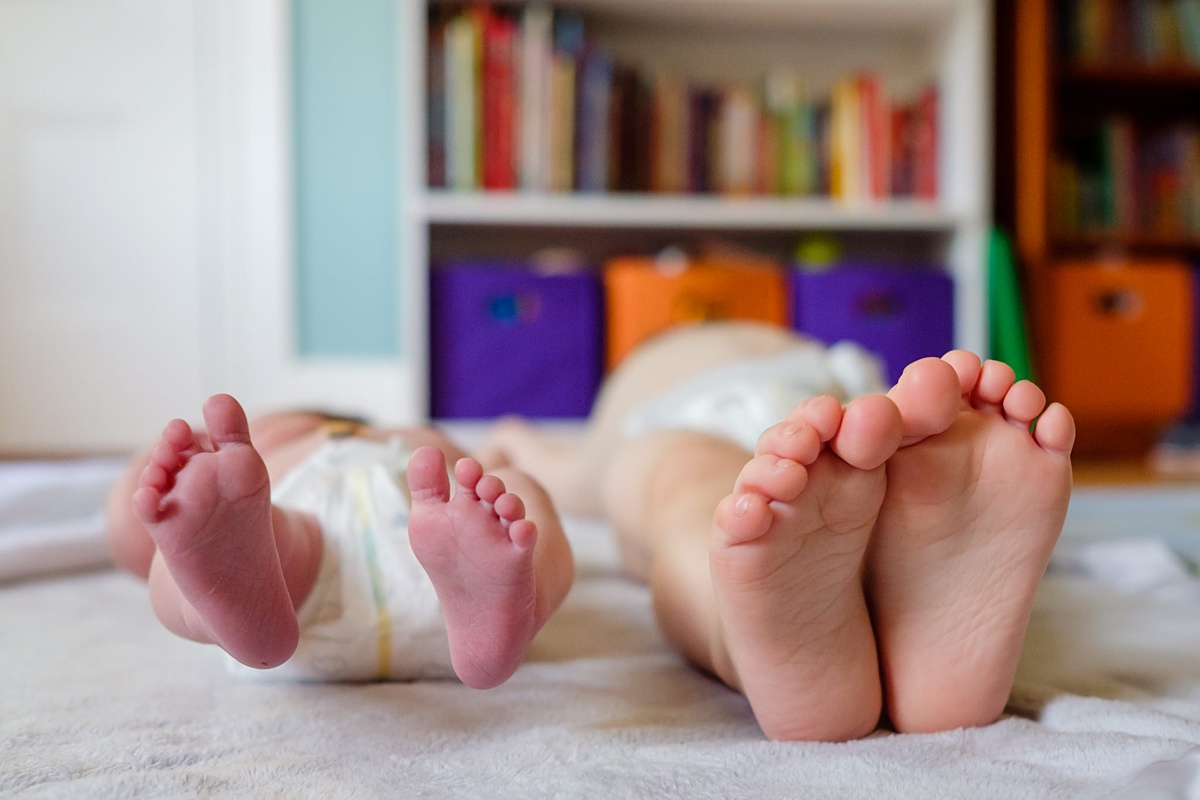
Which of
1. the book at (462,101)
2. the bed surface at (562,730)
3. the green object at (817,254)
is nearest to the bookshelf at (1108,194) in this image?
the green object at (817,254)

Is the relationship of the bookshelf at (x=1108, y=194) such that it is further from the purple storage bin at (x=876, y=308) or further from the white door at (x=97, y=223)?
the white door at (x=97, y=223)

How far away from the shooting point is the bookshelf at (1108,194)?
2.35 m

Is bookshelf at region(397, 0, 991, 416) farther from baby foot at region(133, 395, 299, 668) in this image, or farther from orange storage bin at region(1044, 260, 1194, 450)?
baby foot at region(133, 395, 299, 668)

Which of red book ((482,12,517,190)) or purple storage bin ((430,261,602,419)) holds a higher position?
red book ((482,12,517,190))

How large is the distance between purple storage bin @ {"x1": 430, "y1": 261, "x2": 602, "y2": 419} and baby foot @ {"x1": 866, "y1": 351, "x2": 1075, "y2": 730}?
1.62 m

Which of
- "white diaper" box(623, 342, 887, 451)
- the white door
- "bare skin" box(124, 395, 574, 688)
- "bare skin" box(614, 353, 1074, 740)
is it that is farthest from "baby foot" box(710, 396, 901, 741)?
the white door

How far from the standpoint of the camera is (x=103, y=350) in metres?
2.44

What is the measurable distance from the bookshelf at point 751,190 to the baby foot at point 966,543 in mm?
1650

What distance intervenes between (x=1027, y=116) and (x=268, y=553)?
7.82 feet

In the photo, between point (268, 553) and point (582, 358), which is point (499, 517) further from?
point (582, 358)

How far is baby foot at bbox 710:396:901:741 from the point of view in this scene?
432 millimetres

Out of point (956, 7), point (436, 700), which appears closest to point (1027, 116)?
point (956, 7)

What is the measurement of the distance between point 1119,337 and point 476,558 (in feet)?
7.65

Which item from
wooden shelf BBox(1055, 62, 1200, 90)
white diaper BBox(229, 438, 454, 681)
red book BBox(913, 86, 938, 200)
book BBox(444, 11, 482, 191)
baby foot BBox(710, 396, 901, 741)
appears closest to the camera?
baby foot BBox(710, 396, 901, 741)
